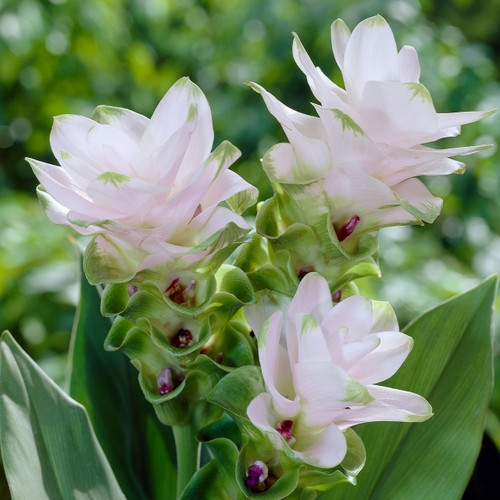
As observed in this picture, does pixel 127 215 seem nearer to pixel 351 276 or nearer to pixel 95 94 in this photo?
pixel 351 276

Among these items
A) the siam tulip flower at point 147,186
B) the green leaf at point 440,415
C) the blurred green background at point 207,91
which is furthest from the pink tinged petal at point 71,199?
the blurred green background at point 207,91

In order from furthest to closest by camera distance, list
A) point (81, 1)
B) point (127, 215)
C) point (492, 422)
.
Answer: point (81, 1), point (492, 422), point (127, 215)

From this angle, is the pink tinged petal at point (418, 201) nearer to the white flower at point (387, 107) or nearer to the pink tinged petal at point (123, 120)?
the white flower at point (387, 107)

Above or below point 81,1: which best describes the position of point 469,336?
below

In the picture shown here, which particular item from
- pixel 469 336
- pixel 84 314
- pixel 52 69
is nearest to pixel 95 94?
pixel 52 69

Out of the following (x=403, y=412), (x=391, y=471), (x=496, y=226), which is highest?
(x=403, y=412)

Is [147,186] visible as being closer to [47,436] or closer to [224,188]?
[224,188]
